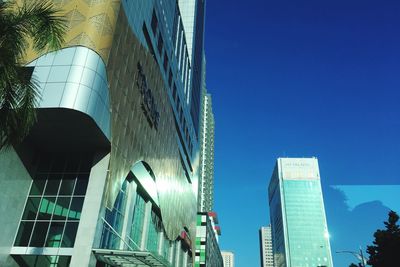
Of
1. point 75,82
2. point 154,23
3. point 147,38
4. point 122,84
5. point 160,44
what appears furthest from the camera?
point 160,44

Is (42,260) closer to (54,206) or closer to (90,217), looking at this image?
(54,206)

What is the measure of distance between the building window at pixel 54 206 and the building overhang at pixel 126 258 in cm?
263

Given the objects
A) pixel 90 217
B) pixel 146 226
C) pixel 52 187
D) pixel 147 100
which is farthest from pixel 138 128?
pixel 146 226

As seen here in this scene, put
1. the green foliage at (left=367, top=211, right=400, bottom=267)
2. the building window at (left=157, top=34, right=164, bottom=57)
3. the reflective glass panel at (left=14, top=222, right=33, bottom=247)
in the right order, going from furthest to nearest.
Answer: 1. the building window at (left=157, top=34, right=164, bottom=57)
2. the green foliage at (left=367, top=211, right=400, bottom=267)
3. the reflective glass panel at (left=14, top=222, right=33, bottom=247)

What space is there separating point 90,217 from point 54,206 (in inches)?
153

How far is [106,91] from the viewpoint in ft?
82.9

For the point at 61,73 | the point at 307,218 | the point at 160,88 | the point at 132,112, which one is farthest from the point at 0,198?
the point at 307,218

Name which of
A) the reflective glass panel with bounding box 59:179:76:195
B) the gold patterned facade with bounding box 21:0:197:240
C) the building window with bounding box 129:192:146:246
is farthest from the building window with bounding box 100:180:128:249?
the reflective glass panel with bounding box 59:179:76:195

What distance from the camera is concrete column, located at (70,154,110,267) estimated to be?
73.3 feet

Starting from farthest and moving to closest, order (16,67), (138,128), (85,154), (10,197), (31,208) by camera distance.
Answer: (138,128), (85,154), (31,208), (10,197), (16,67)

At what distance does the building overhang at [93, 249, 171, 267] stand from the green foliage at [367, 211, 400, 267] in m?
20.8

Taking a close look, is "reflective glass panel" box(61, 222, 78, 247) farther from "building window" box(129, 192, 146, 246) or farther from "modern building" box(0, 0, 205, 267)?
"building window" box(129, 192, 146, 246)

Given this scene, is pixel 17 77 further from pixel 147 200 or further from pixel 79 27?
pixel 147 200

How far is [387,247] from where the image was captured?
32625 mm
